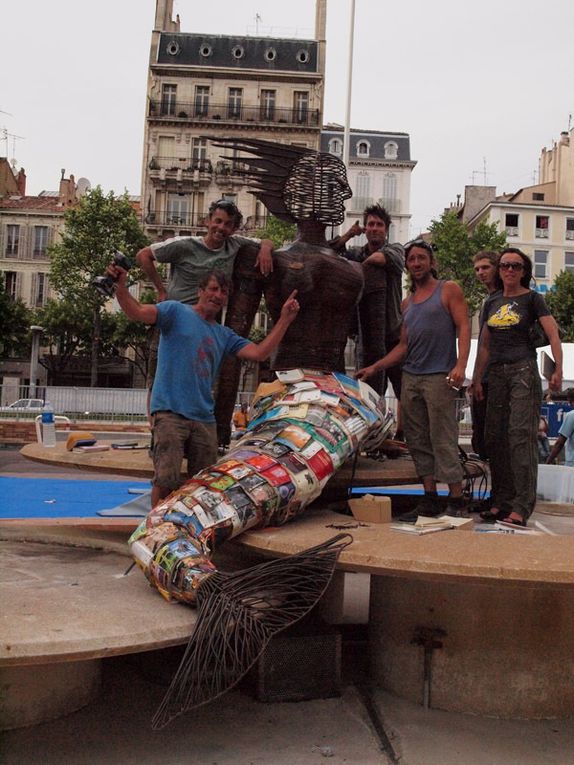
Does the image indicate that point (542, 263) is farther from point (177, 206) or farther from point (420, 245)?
point (420, 245)

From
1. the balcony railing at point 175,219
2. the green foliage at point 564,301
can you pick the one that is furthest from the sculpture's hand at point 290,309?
the balcony railing at point 175,219

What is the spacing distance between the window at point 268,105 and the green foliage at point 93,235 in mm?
14391

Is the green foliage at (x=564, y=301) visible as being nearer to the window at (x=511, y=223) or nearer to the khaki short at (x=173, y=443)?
the window at (x=511, y=223)

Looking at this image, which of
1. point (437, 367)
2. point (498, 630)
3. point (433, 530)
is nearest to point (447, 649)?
point (498, 630)

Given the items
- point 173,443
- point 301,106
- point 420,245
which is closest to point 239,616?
point 173,443

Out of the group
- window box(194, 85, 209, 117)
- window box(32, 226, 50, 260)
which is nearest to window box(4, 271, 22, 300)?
window box(32, 226, 50, 260)

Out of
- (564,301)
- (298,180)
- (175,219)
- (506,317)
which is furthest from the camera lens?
(175,219)

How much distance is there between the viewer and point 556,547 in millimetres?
3662

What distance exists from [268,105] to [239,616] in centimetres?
5391

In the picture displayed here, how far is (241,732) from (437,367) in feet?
7.68

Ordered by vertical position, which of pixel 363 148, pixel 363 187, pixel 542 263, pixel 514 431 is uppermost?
pixel 363 148

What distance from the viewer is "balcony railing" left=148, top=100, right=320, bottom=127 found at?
53062 millimetres

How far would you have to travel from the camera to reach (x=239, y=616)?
3.29m

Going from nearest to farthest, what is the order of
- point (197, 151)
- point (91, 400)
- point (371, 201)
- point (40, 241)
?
point (91, 400), point (197, 151), point (40, 241), point (371, 201)
